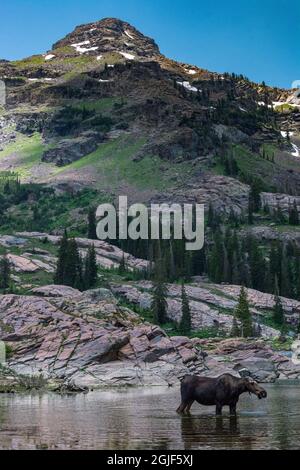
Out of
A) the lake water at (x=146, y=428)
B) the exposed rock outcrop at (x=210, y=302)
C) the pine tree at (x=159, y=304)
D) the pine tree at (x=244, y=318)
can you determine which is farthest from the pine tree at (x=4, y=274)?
the lake water at (x=146, y=428)

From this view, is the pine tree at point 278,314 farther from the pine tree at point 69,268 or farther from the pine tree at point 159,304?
the pine tree at point 69,268

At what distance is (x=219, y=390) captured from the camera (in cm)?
3662

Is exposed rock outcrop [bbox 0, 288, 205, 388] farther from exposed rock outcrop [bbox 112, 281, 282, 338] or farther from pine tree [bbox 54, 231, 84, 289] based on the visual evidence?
pine tree [bbox 54, 231, 84, 289]

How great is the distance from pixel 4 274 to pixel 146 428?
122870mm

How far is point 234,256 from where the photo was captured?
629 feet

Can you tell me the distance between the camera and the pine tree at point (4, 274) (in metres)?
145

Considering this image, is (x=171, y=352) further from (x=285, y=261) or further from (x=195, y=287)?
(x=285, y=261)

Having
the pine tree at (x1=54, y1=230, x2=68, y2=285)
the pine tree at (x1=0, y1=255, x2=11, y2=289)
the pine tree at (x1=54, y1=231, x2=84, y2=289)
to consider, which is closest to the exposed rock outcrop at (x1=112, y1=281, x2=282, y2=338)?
the pine tree at (x1=54, y1=231, x2=84, y2=289)

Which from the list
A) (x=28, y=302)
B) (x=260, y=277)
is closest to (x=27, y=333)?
(x=28, y=302)

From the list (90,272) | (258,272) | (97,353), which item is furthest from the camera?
(258,272)

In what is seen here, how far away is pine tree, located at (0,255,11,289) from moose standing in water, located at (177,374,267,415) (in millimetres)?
110624

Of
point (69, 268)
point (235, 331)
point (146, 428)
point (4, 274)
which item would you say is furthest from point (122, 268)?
point (146, 428)

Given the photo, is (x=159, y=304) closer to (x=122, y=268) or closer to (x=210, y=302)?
(x=210, y=302)

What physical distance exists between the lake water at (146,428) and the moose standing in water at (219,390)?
0.88 metres
